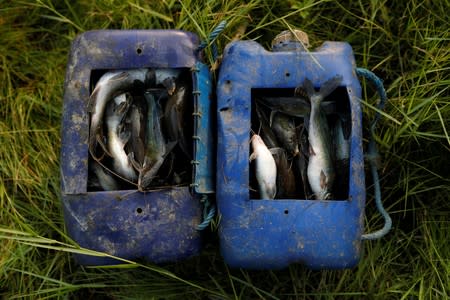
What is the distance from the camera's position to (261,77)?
6.71 feet

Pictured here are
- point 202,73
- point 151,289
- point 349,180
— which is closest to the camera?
point 349,180

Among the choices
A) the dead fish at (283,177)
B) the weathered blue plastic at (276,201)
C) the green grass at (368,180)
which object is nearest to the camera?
the weathered blue plastic at (276,201)

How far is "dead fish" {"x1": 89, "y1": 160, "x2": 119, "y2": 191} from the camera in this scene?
83.4 inches

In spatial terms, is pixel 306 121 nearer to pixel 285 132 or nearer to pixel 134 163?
pixel 285 132

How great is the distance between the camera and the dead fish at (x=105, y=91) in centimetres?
210

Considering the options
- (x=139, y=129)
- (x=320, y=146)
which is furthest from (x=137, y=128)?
(x=320, y=146)

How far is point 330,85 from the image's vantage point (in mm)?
2016

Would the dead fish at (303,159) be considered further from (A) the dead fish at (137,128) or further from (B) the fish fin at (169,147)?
(A) the dead fish at (137,128)

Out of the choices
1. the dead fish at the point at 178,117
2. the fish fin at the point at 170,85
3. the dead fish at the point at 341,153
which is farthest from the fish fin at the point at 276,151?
the fish fin at the point at 170,85

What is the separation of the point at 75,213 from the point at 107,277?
0.72 meters

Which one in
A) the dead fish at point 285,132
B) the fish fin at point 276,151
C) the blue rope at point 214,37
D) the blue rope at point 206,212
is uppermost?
the blue rope at point 214,37

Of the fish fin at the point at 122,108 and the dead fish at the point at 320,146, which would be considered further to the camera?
the fish fin at the point at 122,108

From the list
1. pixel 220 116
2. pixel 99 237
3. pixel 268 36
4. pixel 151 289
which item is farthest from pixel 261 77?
pixel 151 289

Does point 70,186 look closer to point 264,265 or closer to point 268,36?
point 264,265
